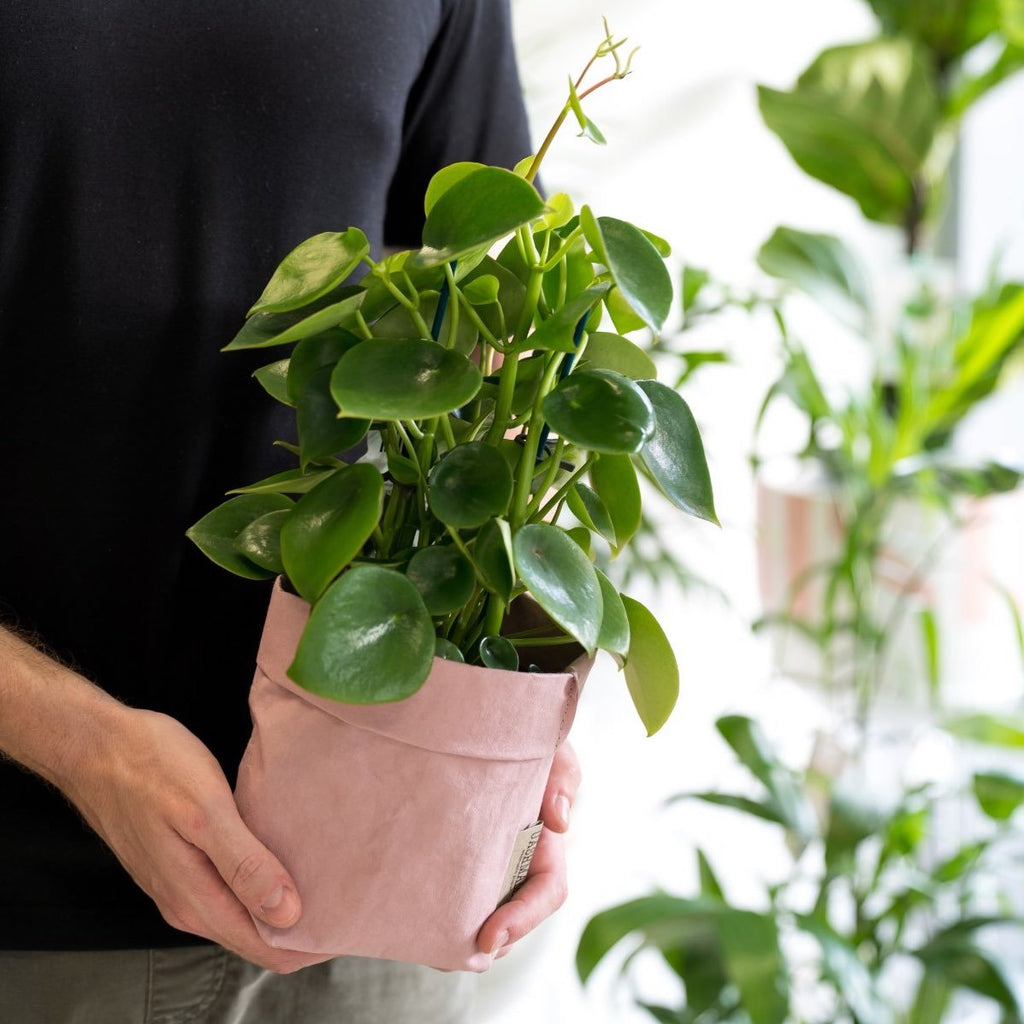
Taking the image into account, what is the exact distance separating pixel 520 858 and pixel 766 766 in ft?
2.42

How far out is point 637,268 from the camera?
0.46m

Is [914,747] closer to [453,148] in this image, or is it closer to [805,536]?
[805,536]

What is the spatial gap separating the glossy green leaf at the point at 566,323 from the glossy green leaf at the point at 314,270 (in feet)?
0.28

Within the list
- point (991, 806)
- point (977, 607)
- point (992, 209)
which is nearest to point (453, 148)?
point (991, 806)

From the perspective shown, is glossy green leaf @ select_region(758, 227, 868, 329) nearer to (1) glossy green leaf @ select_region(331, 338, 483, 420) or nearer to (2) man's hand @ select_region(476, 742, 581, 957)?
(2) man's hand @ select_region(476, 742, 581, 957)

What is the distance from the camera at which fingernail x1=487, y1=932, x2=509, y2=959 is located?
22.6 inches

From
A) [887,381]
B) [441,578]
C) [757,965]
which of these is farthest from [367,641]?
[887,381]

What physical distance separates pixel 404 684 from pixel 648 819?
1.34 m

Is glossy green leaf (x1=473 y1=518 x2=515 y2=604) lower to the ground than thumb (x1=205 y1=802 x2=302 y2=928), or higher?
higher

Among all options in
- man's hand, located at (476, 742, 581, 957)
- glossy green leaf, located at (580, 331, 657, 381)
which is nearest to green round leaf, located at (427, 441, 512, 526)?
glossy green leaf, located at (580, 331, 657, 381)

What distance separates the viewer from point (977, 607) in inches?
63.8

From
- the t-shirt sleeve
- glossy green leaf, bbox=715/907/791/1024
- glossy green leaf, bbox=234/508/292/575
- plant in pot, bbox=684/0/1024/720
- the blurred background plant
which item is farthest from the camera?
plant in pot, bbox=684/0/1024/720

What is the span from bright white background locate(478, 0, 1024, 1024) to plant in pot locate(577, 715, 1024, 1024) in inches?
7.6

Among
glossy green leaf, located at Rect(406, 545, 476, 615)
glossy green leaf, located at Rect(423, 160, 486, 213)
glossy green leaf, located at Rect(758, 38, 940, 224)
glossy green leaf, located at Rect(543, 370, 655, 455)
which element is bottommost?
glossy green leaf, located at Rect(406, 545, 476, 615)
